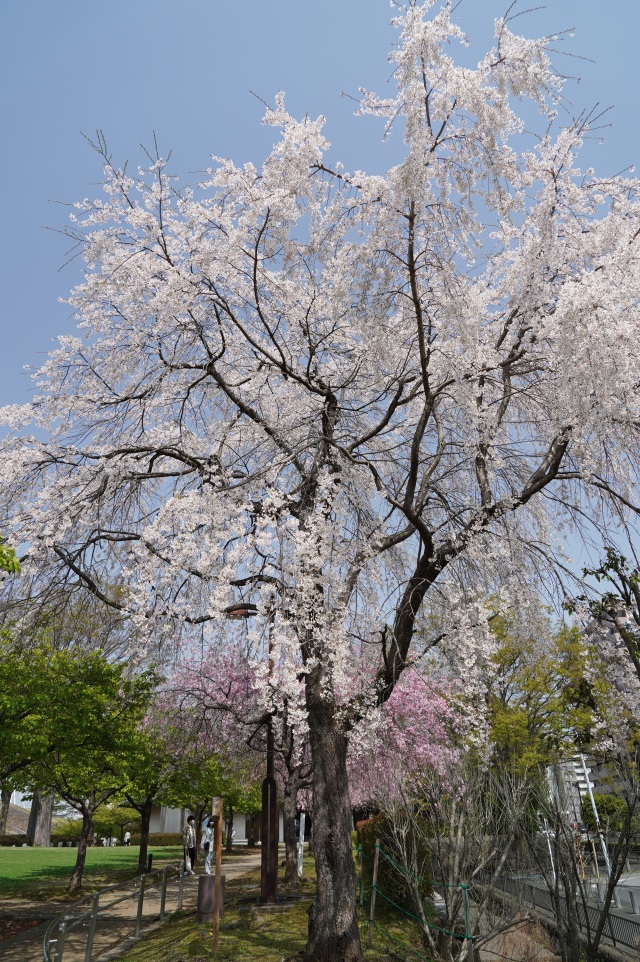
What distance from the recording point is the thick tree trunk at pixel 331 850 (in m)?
7.84

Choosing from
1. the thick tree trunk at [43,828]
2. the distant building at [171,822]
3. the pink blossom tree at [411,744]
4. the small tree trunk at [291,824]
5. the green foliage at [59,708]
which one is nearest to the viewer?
the green foliage at [59,708]

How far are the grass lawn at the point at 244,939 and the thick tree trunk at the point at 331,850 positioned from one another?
0.67 m

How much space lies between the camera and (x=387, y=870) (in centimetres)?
1179

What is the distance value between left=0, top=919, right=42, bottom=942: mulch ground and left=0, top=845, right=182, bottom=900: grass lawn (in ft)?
10.5

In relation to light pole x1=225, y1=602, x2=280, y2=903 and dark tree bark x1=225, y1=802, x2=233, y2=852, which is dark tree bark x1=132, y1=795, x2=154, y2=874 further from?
dark tree bark x1=225, y1=802, x2=233, y2=852

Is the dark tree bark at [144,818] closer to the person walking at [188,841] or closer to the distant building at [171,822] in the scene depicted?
the person walking at [188,841]

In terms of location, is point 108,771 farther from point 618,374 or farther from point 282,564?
point 618,374

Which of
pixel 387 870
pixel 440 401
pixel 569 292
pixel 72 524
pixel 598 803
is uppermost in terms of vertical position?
pixel 440 401

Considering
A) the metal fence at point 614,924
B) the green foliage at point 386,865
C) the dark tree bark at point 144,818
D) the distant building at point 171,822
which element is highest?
the distant building at point 171,822

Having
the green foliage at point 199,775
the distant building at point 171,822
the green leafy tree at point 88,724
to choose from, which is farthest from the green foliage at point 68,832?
the green leafy tree at point 88,724

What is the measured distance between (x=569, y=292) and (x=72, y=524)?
602 centimetres

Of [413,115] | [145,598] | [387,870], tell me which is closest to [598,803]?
[387,870]

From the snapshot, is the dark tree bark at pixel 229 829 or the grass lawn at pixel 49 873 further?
the dark tree bark at pixel 229 829

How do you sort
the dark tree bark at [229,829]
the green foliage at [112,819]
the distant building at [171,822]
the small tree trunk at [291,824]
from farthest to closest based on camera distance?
the distant building at [171,822]
the green foliage at [112,819]
the dark tree bark at [229,829]
the small tree trunk at [291,824]
